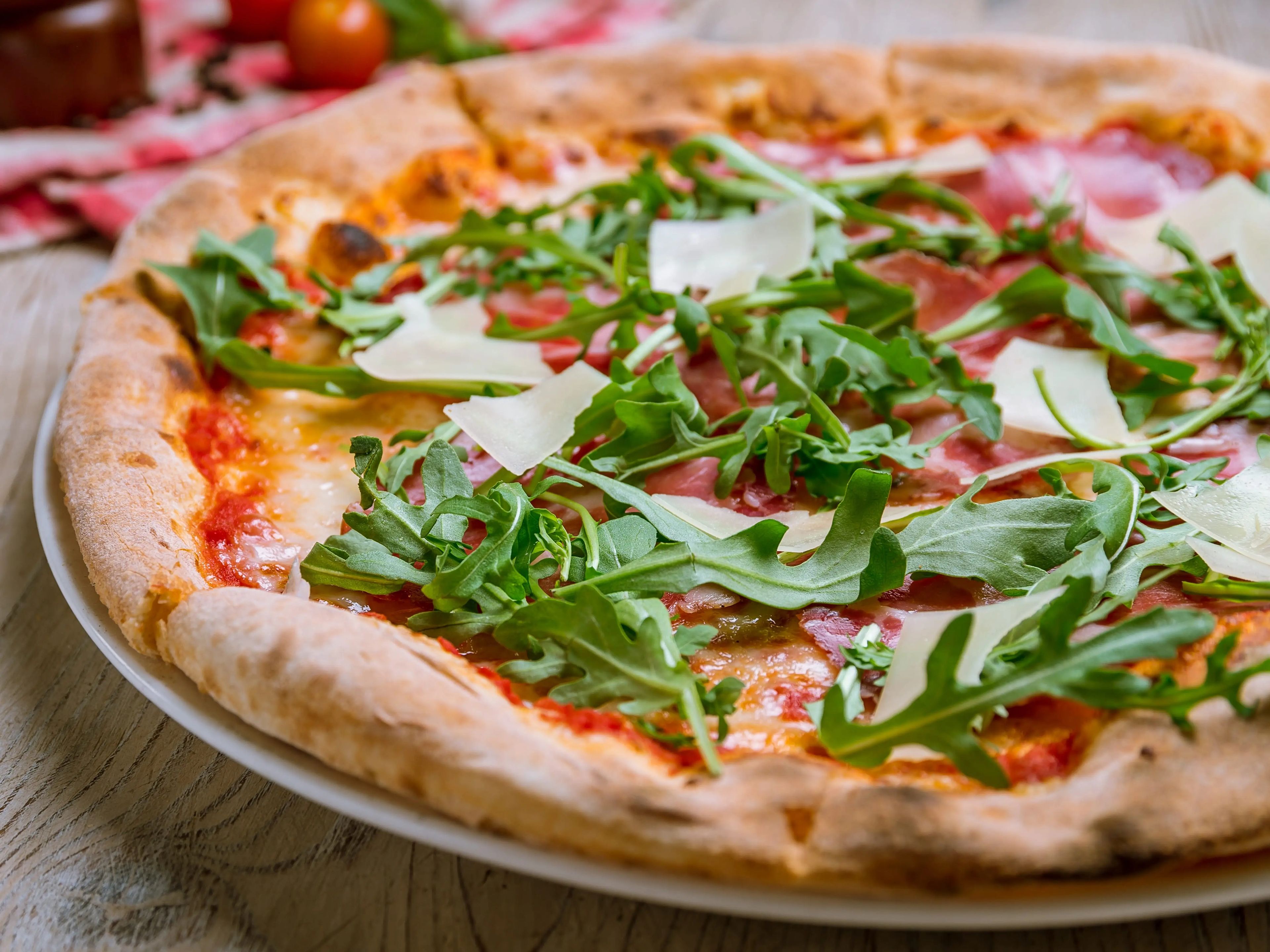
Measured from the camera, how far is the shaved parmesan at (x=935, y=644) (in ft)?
4.67

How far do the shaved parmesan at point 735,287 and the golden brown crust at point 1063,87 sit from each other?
37.6 inches

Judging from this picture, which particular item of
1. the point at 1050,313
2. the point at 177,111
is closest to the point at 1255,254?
the point at 1050,313

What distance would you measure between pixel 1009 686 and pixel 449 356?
1178mm

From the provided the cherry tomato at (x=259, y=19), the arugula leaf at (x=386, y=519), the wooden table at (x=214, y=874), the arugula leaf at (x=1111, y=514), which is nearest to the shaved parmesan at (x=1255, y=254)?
the arugula leaf at (x=1111, y=514)

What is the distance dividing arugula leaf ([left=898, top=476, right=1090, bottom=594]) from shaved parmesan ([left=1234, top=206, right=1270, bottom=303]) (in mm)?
880

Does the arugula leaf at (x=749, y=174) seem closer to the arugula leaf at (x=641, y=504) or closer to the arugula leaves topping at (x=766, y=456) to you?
the arugula leaves topping at (x=766, y=456)

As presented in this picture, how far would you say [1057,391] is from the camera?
205cm

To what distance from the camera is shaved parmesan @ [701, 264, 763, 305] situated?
225 centimetres

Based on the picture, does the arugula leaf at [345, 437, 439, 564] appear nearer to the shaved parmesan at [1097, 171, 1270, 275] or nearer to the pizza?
the pizza

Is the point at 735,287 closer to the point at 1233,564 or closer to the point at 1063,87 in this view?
the point at 1233,564

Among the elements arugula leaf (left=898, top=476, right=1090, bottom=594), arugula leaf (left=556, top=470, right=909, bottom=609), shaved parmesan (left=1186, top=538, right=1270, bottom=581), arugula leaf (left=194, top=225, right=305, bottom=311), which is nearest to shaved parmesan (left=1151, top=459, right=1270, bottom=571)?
shaved parmesan (left=1186, top=538, right=1270, bottom=581)

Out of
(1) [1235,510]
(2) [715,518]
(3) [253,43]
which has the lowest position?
(3) [253,43]

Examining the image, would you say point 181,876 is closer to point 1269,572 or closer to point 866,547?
point 866,547

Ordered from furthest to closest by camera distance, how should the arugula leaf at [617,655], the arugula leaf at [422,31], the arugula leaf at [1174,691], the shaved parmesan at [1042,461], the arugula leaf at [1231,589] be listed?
the arugula leaf at [422,31] → the shaved parmesan at [1042,461] → the arugula leaf at [1231,589] → the arugula leaf at [617,655] → the arugula leaf at [1174,691]
